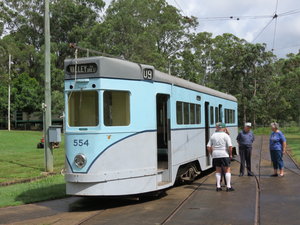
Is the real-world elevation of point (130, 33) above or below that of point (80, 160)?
above

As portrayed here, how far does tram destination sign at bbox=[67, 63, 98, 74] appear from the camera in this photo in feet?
27.0

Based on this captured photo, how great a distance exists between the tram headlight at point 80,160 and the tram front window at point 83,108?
26.8 inches

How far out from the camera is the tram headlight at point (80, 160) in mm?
7961

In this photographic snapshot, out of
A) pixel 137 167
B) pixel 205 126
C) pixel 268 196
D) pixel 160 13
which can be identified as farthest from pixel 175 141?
pixel 160 13

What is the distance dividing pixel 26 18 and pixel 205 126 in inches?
2010

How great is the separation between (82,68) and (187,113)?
3.57m

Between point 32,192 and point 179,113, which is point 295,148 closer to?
point 179,113

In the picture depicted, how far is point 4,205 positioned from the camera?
906 cm

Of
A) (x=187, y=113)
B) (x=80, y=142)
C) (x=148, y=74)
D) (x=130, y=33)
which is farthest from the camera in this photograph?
(x=130, y=33)

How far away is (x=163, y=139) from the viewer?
10.3 m

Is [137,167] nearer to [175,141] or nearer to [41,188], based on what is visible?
[175,141]

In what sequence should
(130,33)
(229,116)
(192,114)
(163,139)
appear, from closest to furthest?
(163,139), (192,114), (229,116), (130,33)

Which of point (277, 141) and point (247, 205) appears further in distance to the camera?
point (277, 141)

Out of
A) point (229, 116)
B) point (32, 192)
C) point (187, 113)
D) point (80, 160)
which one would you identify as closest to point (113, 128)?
point (80, 160)
